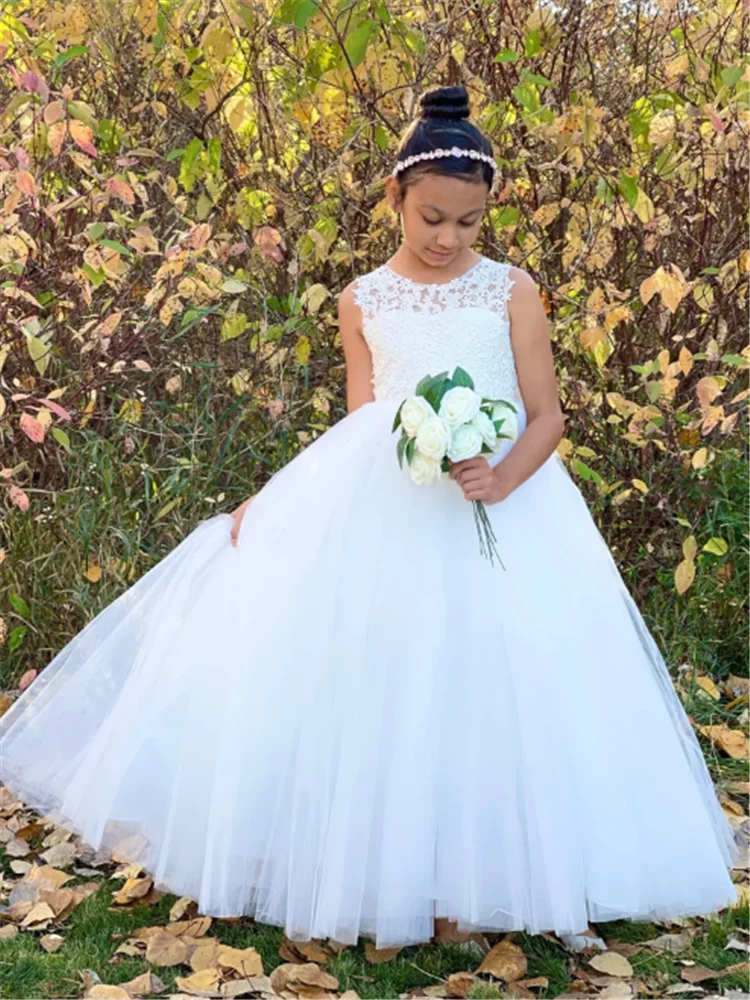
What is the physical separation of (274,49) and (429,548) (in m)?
2.26

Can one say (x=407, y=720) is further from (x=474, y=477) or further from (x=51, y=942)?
(x=51, y=942)

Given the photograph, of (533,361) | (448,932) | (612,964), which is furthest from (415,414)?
(612,964)

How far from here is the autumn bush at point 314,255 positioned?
382 centimetres

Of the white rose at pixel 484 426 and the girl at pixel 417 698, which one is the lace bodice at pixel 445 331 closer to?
the girl at pixel 417 698

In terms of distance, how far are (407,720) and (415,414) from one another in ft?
2.02

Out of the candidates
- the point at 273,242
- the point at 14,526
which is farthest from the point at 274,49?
the point at 14,526

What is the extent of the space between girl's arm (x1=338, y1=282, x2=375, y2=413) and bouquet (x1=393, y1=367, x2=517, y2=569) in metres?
0.40

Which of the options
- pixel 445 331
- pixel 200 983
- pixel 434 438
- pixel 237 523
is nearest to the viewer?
pixel 434 438

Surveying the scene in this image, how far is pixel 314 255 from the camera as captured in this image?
4.12 meters

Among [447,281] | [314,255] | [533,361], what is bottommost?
[533,361]

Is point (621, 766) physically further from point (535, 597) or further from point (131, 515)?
point (131, 515)

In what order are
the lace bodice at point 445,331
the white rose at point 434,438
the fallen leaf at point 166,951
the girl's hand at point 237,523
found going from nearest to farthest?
the white rose at point 434,438, the fallen leaf at point 166,951, the lace bodice at point 445,331, the girl's hand at point 237,523

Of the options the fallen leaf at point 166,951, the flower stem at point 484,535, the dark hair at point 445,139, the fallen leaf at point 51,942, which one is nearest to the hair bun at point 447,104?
the dark hair at point 445,139

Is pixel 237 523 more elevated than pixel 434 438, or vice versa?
pixel 237 523
